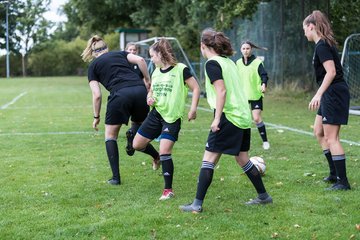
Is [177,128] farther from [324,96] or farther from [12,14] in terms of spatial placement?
[12,14]

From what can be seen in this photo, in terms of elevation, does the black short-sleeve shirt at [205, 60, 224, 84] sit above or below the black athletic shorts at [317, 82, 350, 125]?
above

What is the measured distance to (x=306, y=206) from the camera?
548 centimetres

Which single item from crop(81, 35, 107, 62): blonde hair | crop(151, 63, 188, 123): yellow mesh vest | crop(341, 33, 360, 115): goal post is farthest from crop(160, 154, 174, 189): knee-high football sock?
crop(341, 33, 360, 115): goal post

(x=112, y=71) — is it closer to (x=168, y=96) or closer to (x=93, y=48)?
(x=93, y=48)

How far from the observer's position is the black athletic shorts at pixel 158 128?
592cm

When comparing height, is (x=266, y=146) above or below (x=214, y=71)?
below

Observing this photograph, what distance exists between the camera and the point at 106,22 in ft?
129

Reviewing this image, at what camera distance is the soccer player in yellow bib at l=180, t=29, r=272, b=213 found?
511 centimetres

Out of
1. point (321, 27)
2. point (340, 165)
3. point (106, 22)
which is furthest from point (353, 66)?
point (106, 22)

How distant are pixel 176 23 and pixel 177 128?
25.4 metres

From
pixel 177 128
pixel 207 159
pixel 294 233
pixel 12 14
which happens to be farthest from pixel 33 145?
pixel 12 14

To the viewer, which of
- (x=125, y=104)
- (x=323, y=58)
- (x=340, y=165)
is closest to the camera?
(x=323, y=58)

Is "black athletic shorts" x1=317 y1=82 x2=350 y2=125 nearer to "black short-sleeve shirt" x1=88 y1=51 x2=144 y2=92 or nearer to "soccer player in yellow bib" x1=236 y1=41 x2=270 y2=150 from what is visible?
"black short-sleeve shirt" x1=88 y1=51 x2=144 y2=92

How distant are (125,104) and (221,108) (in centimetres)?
182
